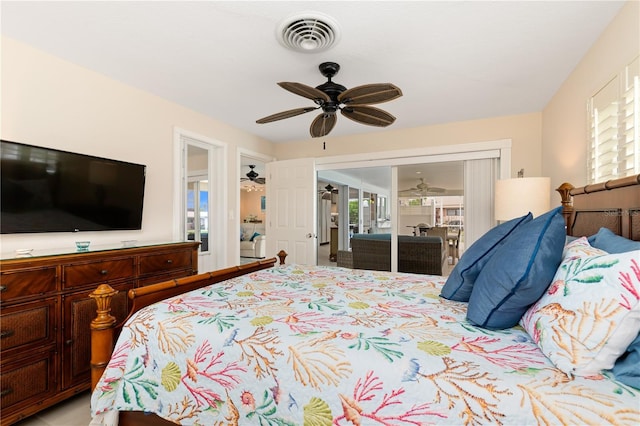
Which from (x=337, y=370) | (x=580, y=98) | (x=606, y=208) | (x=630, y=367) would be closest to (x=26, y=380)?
(x=337, y=370)

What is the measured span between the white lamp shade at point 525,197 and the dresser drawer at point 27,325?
3.55 meters

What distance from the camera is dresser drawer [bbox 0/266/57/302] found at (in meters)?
1.75

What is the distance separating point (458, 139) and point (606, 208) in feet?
8.16

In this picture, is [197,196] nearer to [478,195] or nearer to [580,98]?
[478,195]

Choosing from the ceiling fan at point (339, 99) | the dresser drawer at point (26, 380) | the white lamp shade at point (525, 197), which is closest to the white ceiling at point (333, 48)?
the ceiling fan at point (339, 99)

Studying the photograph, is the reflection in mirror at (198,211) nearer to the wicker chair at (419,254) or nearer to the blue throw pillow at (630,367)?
the wicker chair at (419,254)

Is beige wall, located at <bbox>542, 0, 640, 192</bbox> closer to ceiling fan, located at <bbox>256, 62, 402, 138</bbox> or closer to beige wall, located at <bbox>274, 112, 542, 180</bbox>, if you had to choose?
beige wall, located at <bbox>274, 112, 542, 180</bbox>

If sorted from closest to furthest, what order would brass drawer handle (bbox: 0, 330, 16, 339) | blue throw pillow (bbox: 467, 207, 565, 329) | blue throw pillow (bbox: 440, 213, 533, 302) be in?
blue throw pillow (bbox: 467, 207, 565, 329) < blue throw pillow (bbox: 440, 213, 533, 302) < brass drawer handle (bbox: 0, 330, 16, 339)

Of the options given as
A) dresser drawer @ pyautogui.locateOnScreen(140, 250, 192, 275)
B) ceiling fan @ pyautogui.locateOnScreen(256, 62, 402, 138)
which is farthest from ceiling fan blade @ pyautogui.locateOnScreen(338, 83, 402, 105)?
dresser drawer @ pyautogui.locateOnScreen(140, 250, 192, 275)

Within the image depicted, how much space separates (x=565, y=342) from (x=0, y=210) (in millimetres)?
3068

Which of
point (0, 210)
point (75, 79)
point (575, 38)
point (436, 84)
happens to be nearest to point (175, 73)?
point (75, 79)

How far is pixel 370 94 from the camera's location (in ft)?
6.88

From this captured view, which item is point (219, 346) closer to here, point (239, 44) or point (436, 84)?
point (239, 44)

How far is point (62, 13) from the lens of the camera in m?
1.89
